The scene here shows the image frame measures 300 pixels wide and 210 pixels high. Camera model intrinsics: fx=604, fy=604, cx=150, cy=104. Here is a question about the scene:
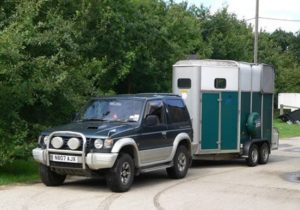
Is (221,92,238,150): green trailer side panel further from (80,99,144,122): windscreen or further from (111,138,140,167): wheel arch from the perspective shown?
(111,138,140,167): wheel arch

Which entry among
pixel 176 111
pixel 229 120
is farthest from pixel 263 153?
pixel 176 111

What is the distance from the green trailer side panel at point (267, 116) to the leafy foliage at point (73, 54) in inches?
198

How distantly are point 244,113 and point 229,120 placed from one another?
675 mm

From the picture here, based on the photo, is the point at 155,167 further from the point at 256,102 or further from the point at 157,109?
the point at 256,102

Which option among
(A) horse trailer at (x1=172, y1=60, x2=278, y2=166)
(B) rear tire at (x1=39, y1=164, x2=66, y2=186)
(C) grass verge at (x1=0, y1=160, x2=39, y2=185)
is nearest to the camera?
(B) rear tire at (x1=39, y1=164, x2=66, y2=186)

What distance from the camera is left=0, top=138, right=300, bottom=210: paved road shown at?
34.0 feet

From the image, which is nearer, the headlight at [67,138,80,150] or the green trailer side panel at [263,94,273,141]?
the headlight at [67,138,80,150]

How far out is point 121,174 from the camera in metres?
11.7

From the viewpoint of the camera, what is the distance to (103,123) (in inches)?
487

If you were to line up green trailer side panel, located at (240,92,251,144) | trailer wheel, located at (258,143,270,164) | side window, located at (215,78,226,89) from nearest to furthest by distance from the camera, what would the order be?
side window, located at (215,78,226,89) < green trailer side panel, located at (240,92,251,144) < trailer wheel, located at (258,143,270,164)

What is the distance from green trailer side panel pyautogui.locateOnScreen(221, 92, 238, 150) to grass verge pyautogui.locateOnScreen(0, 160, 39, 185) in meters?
5.31

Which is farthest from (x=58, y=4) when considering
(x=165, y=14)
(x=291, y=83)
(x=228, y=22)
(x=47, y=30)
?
(x=291, y=83)

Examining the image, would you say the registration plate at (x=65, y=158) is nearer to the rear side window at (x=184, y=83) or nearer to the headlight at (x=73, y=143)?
the headlight at (x=73, y=143)

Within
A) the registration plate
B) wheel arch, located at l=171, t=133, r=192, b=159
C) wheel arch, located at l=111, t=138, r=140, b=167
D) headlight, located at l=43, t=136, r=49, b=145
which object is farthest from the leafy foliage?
wheel arch, located at l=171, t=133, r=192, b=159
